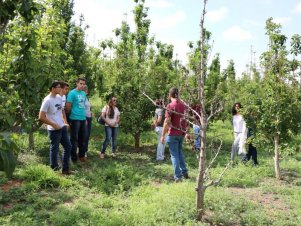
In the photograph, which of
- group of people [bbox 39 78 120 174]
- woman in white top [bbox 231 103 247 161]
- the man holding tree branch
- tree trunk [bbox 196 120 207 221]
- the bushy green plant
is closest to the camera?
tree trunk [bbox 196 120 207 221]

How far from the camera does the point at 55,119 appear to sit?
260 inches

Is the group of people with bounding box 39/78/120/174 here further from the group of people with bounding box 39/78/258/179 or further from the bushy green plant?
the bushy green plant

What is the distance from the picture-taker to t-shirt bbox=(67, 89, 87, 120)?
766 cm

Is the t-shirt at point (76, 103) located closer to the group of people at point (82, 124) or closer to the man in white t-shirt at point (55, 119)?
the group of people at point (82, 124)

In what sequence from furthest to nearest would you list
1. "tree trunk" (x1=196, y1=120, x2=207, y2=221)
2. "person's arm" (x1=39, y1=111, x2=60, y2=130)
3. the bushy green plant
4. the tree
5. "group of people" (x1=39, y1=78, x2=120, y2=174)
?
1. the tree
2. "group of people" (x1=39, y1=78, x2=120, y2=174)
3. "person's arm" (x1=39, y1=111, x2=60, y2=130)
4. the bushy green plant
5. "tree trunk" (x1=196, y1=120, x2=207, y2=221)

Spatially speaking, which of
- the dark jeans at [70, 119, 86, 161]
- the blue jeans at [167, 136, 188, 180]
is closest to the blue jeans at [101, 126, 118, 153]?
the dark jeans at [70, 119, 86, 161]

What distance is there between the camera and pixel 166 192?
6.09 m

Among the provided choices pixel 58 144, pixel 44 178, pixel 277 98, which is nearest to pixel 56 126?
pixel 58 144

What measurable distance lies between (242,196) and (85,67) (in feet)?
31.0

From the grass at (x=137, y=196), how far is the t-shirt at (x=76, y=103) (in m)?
1.11

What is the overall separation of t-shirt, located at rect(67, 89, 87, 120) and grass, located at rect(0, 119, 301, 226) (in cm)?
111

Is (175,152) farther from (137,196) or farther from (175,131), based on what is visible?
(137,196)

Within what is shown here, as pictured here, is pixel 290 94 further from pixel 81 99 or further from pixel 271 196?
pixel 81 99

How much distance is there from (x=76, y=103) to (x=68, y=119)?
18.8 inches
